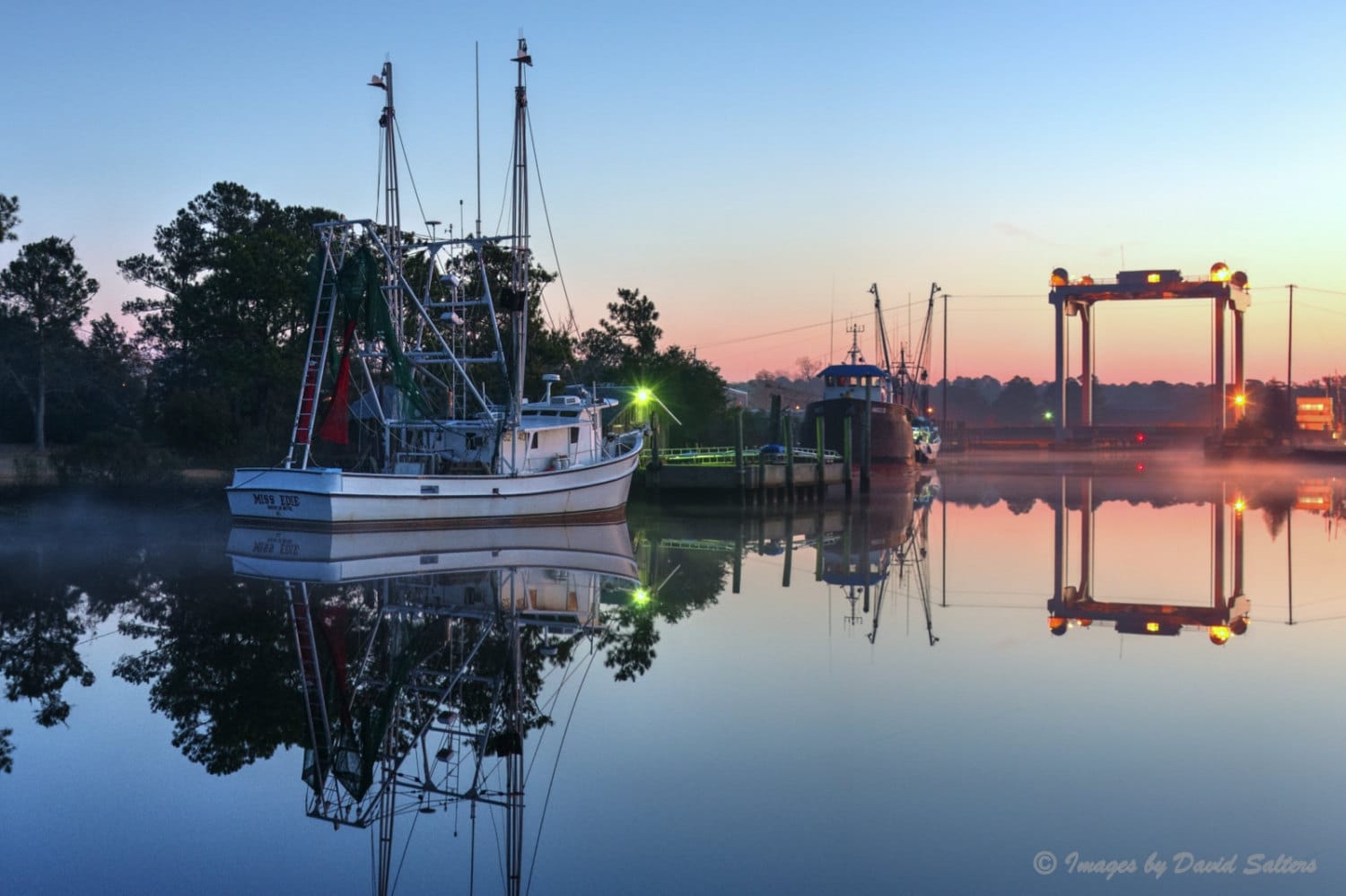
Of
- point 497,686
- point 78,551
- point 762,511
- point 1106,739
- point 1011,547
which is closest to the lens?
point 1106,739

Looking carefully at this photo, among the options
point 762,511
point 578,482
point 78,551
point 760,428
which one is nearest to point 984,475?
point 760,428

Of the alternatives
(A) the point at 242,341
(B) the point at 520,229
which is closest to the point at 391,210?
(B) the point at 520,229

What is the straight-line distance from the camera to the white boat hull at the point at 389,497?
99.4ft

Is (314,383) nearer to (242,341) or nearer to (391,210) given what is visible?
(391,210)

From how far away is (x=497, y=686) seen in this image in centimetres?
1368

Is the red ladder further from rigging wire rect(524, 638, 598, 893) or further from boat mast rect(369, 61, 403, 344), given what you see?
rigging wire rect(524, 638, 598, 893)

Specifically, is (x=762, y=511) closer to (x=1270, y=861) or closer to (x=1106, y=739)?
(x=1106, y=739)

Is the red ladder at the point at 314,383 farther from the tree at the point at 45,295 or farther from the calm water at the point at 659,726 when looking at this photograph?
the tree at the point at 45,295

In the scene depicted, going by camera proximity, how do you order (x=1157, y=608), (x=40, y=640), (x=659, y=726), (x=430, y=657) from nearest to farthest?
(x=659, y=726), (x=430, y=657), (x=40, y=640), (x=1157, y=608)

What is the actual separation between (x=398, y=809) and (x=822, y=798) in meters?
3.29

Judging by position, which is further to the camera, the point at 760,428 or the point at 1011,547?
the point at 760,428

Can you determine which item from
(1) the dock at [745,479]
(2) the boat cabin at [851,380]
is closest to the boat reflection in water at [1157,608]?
(1) the dock at [745,479]

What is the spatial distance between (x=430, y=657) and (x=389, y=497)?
1661 centimetres

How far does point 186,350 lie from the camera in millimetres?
60031
